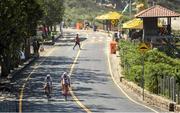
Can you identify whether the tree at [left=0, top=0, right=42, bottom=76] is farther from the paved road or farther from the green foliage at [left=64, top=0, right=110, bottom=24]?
the green foliage at [left=64, top=0, right=110, bottom=24]

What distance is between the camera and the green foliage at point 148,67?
117ft

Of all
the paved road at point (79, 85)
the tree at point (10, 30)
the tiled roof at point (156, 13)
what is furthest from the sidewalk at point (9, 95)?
the tiled roof at point (156, 13)

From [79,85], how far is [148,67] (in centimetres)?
702

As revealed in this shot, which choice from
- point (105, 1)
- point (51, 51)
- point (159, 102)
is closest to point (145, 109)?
point (159, 102)

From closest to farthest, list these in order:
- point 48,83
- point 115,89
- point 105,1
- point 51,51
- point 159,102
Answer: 1. point 159,102
2. point 48,83
3. point 115,89
4. point 51,51
5. point 105,1

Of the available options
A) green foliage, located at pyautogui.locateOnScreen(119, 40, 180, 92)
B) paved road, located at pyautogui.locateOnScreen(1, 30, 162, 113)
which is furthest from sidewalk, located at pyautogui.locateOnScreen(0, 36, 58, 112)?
green foliage, located at pyautogui.locateOnScreen(119, 40, 180, 92)

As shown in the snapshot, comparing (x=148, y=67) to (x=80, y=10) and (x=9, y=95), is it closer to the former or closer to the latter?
(x=9, y=95)

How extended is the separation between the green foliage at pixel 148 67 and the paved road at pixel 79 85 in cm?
163

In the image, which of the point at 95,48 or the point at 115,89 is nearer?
the point at 115,89

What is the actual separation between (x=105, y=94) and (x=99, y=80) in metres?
6.85

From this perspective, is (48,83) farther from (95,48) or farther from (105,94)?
(95,48)

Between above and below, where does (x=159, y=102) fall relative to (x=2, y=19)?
below

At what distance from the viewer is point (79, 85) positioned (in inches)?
1679

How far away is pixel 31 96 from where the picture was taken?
3747 centimetres
